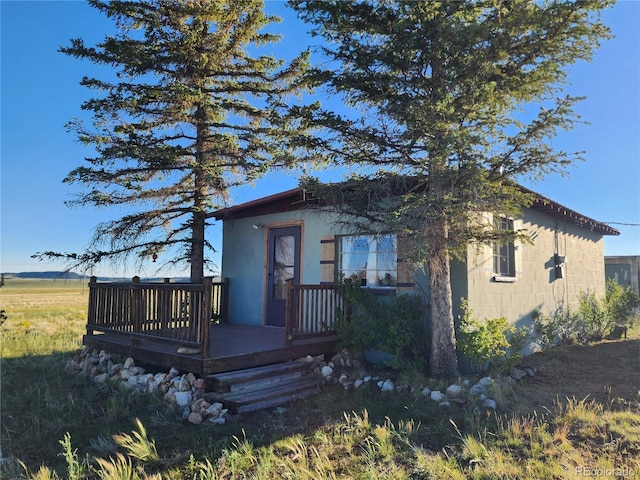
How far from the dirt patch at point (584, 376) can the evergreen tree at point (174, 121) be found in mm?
5472

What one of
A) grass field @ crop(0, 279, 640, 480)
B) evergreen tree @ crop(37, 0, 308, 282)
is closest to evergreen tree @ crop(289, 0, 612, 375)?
grass field @ crop(0, 279, 640, 480)

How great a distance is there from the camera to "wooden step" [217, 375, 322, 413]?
4977 millimetres

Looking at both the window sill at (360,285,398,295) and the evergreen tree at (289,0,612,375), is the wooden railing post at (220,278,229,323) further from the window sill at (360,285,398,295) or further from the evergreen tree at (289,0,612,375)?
the evergreen tree at (289,0,612,375)

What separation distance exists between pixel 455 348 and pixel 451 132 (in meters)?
2.99

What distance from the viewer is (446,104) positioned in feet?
15.9

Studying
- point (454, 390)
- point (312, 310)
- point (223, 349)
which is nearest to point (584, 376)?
point (454, 390)

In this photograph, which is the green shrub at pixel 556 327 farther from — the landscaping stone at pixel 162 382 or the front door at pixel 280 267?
the landscaping stone at pixel 162 382

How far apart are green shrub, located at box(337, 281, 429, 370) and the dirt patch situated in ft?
4.77

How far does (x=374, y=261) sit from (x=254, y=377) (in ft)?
9.65

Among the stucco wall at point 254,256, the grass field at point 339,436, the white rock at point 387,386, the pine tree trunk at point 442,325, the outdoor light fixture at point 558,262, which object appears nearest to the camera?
the grass field at point 339,436

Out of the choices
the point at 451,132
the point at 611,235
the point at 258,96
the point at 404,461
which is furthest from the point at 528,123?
the point at 611,235

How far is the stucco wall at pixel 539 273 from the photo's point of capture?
22.4ft

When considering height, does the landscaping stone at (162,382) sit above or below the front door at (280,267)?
below

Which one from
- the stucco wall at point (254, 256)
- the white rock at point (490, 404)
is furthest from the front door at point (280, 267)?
the white rock at point (490, 404)
